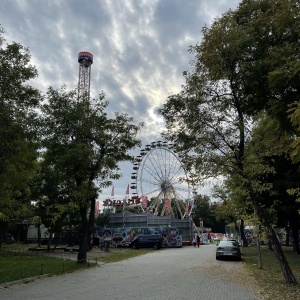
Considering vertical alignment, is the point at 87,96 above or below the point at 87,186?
above

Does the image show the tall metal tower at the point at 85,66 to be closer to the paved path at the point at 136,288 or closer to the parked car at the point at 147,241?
the parked car at the point at 147,241

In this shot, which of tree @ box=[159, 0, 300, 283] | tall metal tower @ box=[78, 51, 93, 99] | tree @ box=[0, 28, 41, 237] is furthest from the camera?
tall metal tower @ box=[78, 51, 93, 99]

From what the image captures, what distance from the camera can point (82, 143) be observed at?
1933cm

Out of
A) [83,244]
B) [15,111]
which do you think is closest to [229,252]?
[83,244]

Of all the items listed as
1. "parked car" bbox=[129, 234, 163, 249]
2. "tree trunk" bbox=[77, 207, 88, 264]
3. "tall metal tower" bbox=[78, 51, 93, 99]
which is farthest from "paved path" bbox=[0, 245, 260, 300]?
"tall metal tower" bbox=[78, 51, 93, 99]

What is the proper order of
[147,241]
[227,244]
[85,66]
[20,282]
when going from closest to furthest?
[20,282] < [227,244] < [147,241] < [85,66]

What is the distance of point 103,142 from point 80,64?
1316 inches

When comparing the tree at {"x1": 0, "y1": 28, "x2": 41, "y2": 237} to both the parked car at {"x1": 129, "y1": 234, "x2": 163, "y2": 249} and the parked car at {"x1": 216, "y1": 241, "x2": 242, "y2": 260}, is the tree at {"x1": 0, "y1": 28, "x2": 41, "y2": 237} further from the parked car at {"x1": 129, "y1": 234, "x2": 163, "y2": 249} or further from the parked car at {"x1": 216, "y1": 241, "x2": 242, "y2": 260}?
the parked car at {"x1": 129, "y1": 234, "x2": 163, "y2": 249}

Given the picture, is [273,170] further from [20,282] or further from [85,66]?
[85,66]

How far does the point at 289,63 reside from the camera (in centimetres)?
899

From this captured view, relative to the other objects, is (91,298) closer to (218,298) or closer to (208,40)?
(218,298)

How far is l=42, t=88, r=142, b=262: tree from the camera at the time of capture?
63.1 feet

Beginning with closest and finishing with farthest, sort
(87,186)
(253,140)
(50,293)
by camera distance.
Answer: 1. (50,293)
2. (253,140)
3. (87,186)

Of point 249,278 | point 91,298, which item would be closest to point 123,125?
point 249,278
